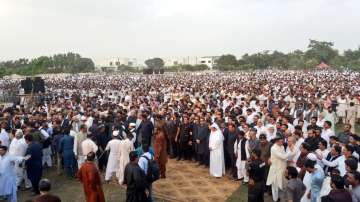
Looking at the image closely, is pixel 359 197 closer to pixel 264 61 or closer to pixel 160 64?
pixel 264 61

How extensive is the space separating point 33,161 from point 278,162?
16.0ft

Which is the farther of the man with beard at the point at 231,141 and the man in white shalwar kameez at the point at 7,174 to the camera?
the man with beard at the point at 231,141

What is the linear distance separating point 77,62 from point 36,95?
59308 mm

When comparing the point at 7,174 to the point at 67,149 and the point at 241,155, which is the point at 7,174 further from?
the point at 241,155

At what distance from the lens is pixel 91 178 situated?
19.4 feet

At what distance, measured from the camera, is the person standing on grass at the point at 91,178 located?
5.89m

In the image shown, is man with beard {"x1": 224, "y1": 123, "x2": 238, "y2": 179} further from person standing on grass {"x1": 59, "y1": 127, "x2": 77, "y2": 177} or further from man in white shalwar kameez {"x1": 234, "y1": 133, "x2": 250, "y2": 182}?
person standing on grass {"x1": 59, "y1": 127, "x2": 77, "y2": 177}

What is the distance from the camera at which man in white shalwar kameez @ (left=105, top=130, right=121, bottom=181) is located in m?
8.12

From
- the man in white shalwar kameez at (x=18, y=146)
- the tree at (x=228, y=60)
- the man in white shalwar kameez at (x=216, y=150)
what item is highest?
the tree at (x=228, y=60)

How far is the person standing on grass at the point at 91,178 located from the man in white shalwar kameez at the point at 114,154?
208cm

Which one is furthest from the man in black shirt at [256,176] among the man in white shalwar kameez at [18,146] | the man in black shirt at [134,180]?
the man in white shalwar kameez at [18,146]

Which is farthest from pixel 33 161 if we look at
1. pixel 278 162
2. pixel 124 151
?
pixel 278 162

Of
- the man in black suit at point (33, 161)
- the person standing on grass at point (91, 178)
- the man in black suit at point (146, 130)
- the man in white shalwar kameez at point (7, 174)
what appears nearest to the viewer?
the person standing on grass at point (91, 178)

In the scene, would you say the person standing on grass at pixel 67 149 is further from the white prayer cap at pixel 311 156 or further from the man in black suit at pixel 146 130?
the white prayer cap at pixel 311 156
